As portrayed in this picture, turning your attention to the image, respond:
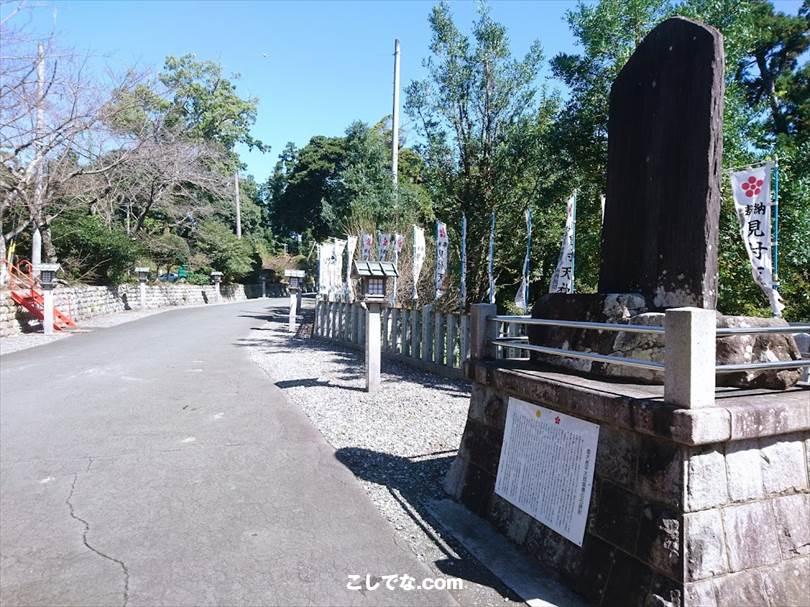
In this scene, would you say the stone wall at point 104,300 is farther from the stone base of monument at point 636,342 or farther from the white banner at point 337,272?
the stone base of monument at point 636,342

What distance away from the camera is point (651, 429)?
2623 millimetres

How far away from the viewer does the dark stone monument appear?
3.61 m

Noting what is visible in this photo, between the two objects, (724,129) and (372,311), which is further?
(372,311)

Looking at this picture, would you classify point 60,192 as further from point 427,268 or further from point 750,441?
point 750,441

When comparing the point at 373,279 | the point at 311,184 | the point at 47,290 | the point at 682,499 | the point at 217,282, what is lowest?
the point at 682,499

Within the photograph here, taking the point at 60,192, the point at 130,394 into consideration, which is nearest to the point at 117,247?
the point at 60,192

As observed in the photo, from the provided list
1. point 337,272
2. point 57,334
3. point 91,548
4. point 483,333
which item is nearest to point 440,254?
point 483,333

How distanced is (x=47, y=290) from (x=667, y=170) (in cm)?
1611

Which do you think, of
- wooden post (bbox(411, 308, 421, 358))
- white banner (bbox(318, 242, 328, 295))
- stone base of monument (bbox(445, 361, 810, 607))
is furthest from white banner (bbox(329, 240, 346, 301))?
stone base of monument (bbox(445, 361, 810, 607))

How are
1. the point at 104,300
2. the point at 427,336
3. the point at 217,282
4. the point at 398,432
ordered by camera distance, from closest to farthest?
1. the point at 398,432
2. the point at 427,336
3. the point at 104,300
4. the point at 217,282

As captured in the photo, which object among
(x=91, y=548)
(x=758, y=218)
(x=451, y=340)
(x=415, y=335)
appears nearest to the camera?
(x=91, y=548)

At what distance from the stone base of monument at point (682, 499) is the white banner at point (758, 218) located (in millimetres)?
4055

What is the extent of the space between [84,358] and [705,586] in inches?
467

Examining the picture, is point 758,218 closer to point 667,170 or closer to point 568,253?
point 568,253
